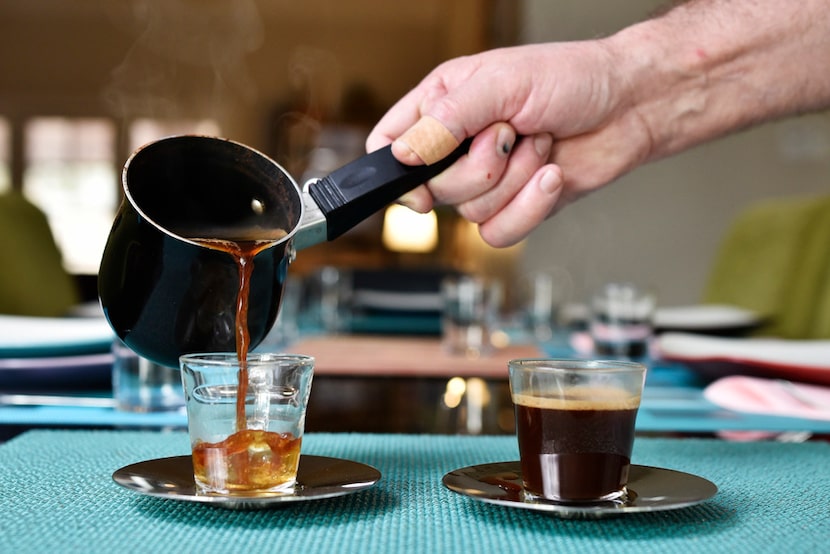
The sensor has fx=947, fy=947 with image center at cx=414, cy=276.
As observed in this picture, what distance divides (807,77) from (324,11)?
24.0 feet

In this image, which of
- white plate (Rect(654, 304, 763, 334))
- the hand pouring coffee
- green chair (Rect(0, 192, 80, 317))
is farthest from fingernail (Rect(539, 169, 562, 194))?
green chair (Rect(0, 192, 80, 317))

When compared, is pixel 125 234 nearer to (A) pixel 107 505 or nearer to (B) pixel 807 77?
(A) pixel 107 505

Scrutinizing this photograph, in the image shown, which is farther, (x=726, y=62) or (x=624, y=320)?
(x=624, y=320)

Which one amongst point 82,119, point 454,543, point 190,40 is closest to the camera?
point 454,543

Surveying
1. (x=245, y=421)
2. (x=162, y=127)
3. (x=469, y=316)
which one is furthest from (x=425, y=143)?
(x=162, y=127)

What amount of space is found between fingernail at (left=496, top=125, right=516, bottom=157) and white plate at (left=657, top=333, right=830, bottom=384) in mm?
383

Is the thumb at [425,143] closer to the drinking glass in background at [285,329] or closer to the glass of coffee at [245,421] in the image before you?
the glass of coffee at [245,421]

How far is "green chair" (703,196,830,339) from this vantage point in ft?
7.39

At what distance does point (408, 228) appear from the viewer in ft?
24.7

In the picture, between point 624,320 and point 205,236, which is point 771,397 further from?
point 205,236

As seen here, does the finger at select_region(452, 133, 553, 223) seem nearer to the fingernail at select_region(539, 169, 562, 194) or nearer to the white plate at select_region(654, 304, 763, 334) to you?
the fingernail at select_region(539, 169, 562, 194)

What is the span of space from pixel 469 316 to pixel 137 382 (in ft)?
2.67

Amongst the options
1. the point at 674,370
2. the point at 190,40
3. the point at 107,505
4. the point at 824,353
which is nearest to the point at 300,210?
the point at 107,505

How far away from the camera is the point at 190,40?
7820 millimetres
